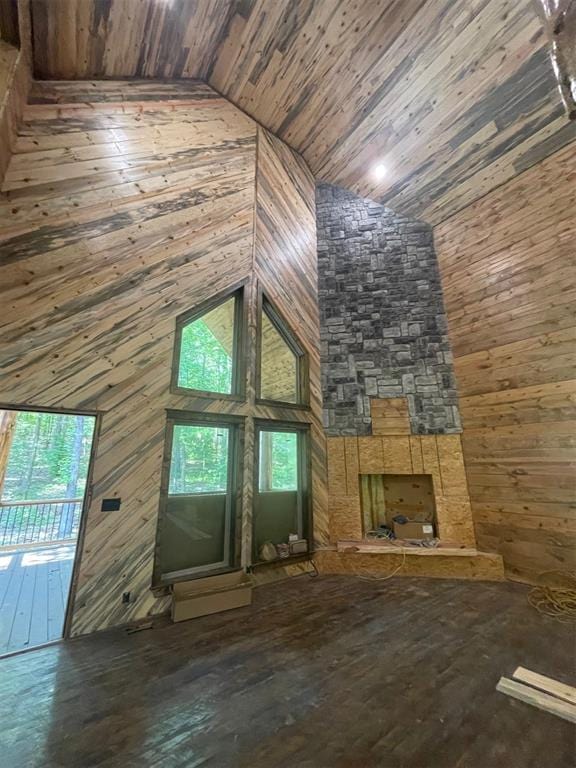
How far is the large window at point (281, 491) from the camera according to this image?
4223mm

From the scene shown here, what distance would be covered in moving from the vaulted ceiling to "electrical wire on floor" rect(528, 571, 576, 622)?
5.64 meters

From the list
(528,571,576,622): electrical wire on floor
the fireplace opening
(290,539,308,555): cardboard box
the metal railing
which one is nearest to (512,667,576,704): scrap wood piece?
(528,571,576,622): electrical wire on floor

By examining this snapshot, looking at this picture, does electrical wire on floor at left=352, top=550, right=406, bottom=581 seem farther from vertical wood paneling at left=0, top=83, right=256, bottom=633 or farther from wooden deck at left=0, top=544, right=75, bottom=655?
wooden deck at left=0, top=544, right=75, bottom=655

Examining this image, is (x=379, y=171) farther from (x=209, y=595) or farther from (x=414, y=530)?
(x=209, y=595)

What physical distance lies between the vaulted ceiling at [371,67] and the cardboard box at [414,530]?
5276 mm

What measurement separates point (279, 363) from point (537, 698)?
4191mm

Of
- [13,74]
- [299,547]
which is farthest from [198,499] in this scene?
[13,74]

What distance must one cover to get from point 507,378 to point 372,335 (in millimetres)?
2088

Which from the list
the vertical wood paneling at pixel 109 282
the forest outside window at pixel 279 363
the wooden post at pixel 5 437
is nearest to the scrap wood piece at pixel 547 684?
the vertical wood paneling at pixel 109 282

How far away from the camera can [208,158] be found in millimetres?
4578

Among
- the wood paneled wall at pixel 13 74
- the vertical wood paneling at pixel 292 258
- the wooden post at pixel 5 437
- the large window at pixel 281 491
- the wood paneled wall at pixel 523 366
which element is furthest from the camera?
the wooden post at pixel 5 437

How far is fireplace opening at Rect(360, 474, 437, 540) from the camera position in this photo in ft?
15.6

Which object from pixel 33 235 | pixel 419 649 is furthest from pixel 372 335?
pixel 33 235

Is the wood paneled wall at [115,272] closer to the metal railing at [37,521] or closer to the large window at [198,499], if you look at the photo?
the large window at [198,499]
